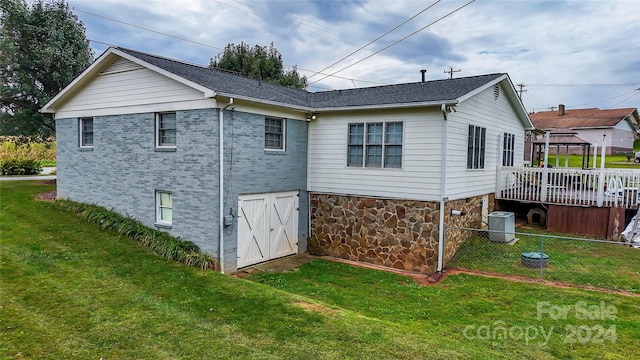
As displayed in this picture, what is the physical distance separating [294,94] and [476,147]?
6452 millimetres

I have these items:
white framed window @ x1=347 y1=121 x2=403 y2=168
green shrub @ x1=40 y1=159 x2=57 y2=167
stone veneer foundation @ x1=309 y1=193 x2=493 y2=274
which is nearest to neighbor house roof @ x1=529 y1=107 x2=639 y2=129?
stone veneer foundation @ x1=309 y1=193 x2=493 y2=274

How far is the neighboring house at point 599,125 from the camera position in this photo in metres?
34.5

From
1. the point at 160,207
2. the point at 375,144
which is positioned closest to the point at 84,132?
the point at 160,207

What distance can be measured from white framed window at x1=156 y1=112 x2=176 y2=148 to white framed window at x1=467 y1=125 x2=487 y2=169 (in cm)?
857

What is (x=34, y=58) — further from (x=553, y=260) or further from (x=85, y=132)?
(x=553, y=260)

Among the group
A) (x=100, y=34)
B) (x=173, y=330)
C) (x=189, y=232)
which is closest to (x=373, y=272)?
(x=189, y=232)

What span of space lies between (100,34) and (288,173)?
44.0 feet

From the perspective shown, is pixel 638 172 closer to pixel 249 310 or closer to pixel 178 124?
pixel 249 310

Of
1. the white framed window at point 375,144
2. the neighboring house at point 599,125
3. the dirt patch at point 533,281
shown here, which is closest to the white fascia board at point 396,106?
the white framed window at point 375,144

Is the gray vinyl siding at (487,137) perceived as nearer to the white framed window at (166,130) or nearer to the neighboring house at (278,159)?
the neighboring house at (278,159)

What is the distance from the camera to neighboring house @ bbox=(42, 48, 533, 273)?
32.1 ft

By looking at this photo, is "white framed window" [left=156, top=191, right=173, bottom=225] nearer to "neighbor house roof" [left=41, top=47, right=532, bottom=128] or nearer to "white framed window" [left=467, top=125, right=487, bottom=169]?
"neighbor house roof" [left=41, top=47, right=532, bottom=128]

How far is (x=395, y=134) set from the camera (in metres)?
10.7

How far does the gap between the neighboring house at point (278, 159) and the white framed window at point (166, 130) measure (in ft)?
0.14
